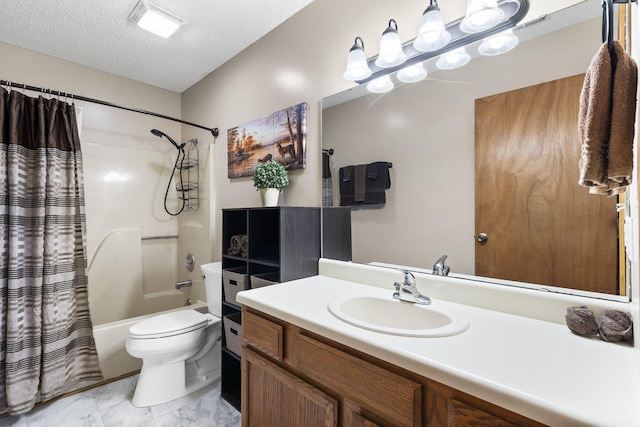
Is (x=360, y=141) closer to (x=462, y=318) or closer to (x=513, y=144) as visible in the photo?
(x=513, y=144)

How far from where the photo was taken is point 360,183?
1558 millimetres

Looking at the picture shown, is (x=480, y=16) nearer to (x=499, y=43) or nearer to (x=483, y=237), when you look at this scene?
(x=499, y=43)

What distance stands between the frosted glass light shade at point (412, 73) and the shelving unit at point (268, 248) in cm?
80

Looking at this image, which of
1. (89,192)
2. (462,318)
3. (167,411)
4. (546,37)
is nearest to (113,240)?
(89,192)

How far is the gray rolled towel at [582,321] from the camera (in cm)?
85

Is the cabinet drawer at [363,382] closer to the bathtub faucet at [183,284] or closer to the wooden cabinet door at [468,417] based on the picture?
the wooden cabinet door at [468,417]

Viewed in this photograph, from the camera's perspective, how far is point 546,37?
1029 millimetres

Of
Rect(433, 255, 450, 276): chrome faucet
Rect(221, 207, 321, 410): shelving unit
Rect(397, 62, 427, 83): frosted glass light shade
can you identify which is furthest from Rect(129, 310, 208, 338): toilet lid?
Rect(397, 62, 427, 83): frosted glass light shade

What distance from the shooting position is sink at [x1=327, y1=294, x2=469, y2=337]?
99 cm

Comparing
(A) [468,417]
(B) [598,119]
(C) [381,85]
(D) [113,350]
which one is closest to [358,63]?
(C) [381,85]

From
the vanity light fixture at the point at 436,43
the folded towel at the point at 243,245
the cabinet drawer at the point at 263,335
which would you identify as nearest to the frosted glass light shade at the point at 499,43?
the vanity light fixture at the point at 436,43

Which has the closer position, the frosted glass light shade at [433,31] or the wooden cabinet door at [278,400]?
the wooden cabinet door at [278,400]

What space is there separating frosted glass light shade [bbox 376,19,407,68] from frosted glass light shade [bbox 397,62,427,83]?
46 mm

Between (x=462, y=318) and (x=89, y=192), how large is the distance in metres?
2.88
